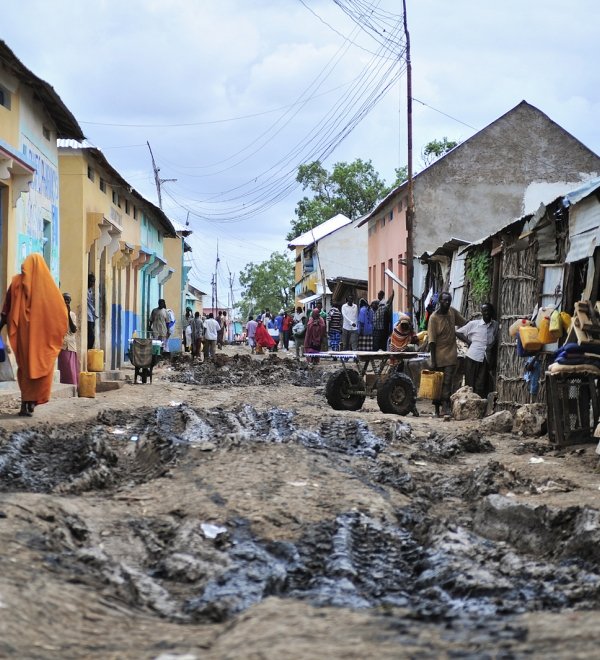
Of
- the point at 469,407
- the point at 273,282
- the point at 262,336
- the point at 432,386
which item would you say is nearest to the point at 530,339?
the point at 469,407

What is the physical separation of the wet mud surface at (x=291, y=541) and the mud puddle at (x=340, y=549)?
0.05 feet

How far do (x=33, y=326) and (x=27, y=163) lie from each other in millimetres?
3528

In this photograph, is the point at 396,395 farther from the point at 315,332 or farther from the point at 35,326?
the point at 315,332

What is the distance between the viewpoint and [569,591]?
14.6ft

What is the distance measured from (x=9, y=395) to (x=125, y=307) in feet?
45.9

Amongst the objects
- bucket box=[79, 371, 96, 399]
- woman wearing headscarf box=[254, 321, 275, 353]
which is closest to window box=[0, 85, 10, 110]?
bucket box=[79, 371, 96, 399]

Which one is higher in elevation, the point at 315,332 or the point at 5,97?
the point at 5,97

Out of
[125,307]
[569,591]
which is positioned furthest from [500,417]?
[125,307]

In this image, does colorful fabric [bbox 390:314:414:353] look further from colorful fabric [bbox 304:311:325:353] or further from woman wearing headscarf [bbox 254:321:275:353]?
woman wearing headscarf [bbox 254:321:275:353]

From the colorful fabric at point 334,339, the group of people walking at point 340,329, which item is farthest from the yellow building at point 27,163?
the colorful fabric at point 334,339

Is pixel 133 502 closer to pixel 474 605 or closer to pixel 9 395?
pixel 474 605

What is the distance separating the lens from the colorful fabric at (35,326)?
11164mm

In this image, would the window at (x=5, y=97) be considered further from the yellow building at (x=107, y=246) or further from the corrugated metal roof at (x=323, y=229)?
the corrugated metal roof at (x=323, y=229)

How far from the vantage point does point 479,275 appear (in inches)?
615
